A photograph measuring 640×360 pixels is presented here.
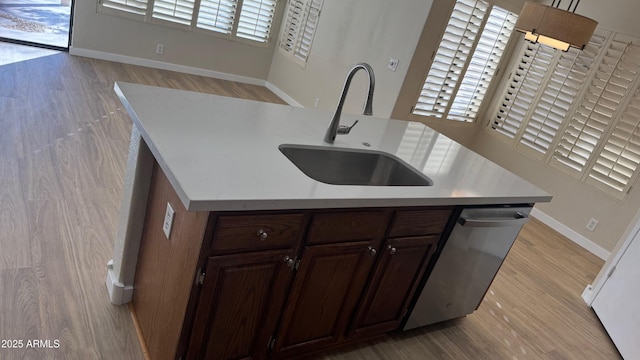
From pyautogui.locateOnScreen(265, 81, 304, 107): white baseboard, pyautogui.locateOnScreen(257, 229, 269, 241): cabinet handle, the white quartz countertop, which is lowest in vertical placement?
pyautogui.locateOnScreen(265, 81, 304, 107): white baseboard

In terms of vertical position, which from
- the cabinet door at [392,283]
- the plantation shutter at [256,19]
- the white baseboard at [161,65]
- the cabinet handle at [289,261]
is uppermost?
the plantation shutter at [256,19]

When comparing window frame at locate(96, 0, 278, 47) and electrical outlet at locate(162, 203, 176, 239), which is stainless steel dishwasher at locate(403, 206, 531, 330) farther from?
window frame at locate(96, 0, 278, 47)

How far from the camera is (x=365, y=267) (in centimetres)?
186

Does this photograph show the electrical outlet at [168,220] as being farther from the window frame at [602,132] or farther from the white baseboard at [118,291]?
the window frame at [602,132]

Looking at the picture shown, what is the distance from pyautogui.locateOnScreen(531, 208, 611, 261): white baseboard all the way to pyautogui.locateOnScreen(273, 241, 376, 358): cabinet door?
3335 mm

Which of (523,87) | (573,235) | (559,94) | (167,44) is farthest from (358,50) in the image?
(573,235)

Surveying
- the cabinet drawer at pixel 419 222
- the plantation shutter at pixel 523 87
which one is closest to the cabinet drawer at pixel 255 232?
the cabinet drawer at pixel 419 222

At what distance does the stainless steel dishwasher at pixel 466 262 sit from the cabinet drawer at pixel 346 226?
47 cm

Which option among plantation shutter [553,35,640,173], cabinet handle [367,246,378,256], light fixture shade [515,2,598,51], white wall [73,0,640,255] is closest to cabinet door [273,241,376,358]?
cabinet handle [367,246,378,256]

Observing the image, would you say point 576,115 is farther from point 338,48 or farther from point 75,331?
point 75,331

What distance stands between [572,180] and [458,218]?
3.04 meters

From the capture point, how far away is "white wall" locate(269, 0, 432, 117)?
4.45 m

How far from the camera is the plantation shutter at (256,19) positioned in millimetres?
6219

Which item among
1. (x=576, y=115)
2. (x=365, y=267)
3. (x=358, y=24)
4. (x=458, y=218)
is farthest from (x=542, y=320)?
(x=358, y=24)
